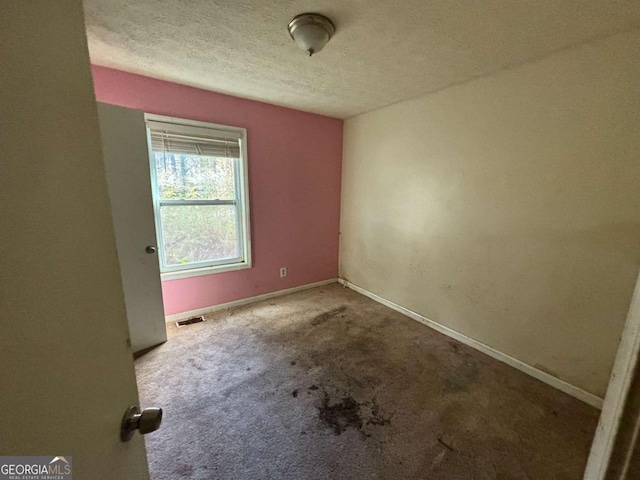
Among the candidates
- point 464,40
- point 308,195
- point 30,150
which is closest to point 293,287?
point 308,195

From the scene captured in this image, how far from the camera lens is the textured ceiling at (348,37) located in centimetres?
129

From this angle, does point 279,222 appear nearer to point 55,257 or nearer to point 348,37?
point 348,37

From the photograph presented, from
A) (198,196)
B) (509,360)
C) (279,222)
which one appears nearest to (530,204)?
(509,360)

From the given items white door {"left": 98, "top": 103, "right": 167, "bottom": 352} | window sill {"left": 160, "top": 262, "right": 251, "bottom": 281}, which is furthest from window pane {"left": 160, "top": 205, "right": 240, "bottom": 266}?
white door {"left": 98, "top": 103, "right": 167, "bottom": 352}

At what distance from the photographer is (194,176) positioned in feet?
8.34

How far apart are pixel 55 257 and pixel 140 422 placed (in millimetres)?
415

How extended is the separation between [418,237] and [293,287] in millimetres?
1706

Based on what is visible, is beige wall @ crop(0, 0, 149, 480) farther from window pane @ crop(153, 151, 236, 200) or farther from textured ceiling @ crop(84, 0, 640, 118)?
window pane @ crop(153, 151, 236, 200)

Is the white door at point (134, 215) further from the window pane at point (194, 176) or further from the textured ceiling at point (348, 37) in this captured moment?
the textured ceiling at point (348, 37)

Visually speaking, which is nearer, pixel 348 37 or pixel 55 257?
pixel 55 257

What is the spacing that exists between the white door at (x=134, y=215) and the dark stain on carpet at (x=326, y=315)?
1.43 m

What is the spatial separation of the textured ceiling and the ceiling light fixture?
39 millimetres

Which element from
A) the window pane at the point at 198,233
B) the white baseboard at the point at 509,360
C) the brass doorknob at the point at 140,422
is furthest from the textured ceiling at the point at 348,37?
the white baseboard at the point at 509,360

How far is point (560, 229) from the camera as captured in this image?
1726 millimetres
